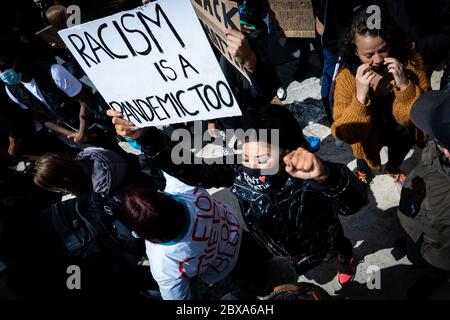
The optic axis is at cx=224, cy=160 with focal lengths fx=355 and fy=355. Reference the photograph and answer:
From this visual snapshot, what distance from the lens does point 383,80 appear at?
2322mm

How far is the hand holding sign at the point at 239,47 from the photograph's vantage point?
1.87 meters

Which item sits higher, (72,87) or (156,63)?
(156,63)

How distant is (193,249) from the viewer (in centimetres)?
211

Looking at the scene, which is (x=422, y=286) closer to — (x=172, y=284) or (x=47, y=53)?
(x=172, y=284)

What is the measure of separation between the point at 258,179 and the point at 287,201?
0.75 ft

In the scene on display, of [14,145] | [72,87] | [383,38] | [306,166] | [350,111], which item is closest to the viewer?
[306,166]

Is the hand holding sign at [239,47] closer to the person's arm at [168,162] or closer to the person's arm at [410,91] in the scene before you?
the person's arm at [168,162]

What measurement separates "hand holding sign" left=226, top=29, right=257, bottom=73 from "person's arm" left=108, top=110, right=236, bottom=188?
0.68 meters

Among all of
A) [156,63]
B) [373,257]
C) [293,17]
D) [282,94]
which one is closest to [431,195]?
[373,257]

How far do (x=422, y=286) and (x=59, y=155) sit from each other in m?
2.79

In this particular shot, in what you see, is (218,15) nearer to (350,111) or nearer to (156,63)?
(156,63)

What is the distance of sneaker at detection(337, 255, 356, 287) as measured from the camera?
271cm

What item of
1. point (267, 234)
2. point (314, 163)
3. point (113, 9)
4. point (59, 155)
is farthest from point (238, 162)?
point (113, 9)

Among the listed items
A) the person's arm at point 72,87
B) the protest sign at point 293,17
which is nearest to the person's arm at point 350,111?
the protest sign at point 293,17
